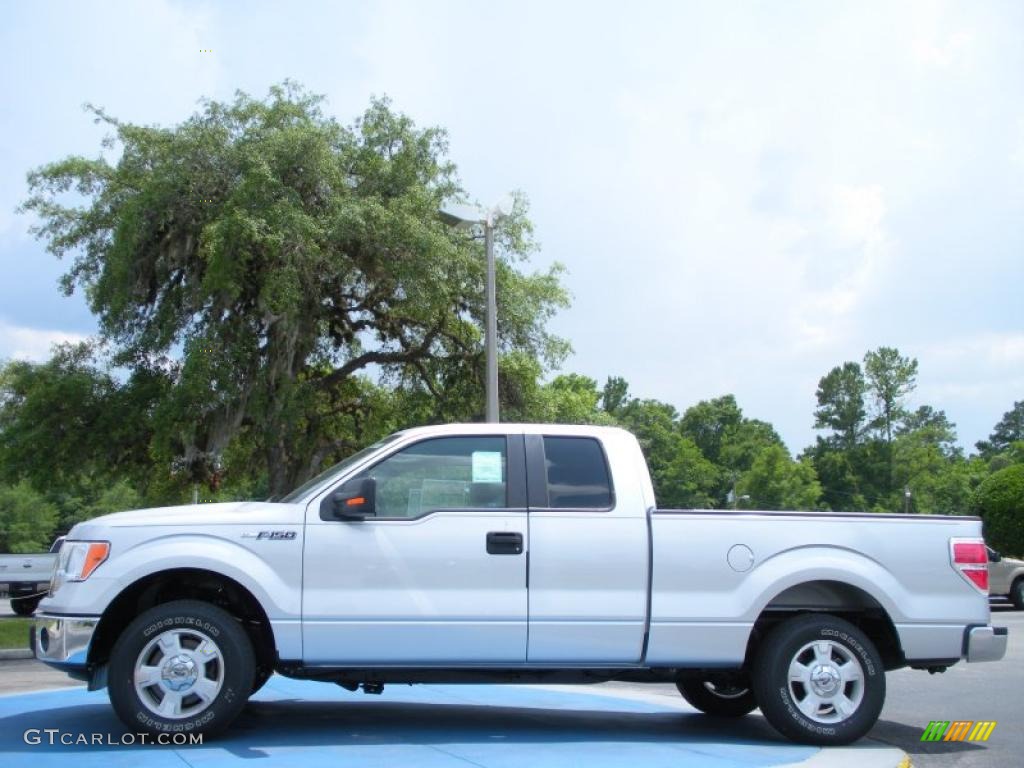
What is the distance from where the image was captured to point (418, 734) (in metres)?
→ 7.22

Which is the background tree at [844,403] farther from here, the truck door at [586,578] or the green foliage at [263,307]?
the truck door at [586,578]

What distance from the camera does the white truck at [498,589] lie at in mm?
6629

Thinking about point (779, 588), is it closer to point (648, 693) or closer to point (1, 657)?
point (648, 693)

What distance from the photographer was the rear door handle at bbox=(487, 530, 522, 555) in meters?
6.77

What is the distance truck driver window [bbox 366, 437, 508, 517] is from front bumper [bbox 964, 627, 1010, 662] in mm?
3092

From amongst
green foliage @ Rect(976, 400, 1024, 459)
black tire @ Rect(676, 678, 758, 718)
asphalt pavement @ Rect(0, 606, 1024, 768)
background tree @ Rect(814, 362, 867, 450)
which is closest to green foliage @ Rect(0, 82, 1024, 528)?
asphalt pavement @ Rect(0, 606, 1024, 768)

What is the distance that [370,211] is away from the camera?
1977cm

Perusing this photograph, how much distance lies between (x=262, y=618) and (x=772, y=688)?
10.6 ft

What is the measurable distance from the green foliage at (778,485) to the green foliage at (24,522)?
2041 inches

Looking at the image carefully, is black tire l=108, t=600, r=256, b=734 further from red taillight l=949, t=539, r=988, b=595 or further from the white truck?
red taillight l=949, t=539, r=988, b=595

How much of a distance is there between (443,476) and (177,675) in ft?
6.53

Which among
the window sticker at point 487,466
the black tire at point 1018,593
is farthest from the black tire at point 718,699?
the black tire at point 1018,593

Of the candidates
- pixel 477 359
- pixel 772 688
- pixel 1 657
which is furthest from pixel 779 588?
pixel 477 359

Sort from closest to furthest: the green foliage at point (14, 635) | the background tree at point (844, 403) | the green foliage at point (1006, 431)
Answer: the green foliage at point (14, 635), the background tree at point (844, 403), the green foliage at point (1006, 431)
